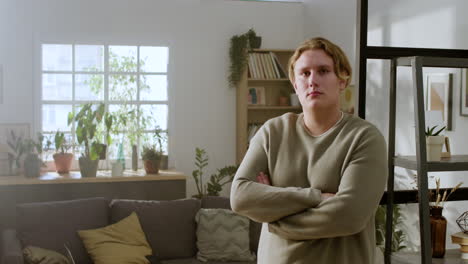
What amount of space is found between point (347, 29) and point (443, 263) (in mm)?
4368

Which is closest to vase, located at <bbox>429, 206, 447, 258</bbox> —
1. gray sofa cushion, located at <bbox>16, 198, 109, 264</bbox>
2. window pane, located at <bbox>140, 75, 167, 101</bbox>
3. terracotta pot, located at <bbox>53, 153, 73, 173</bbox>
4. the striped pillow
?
the striped pillow

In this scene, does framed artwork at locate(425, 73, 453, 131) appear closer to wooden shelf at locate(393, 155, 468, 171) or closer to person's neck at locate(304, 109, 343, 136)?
wooden shelf at locate(393, 155, 468, 171)

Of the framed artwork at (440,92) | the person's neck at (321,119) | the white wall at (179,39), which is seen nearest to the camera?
the person's neck at (321,119)

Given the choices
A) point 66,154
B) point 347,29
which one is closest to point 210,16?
point 347,29

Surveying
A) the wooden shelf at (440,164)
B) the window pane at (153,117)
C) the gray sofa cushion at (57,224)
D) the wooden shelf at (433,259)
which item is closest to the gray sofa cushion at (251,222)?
the gray sofa cushion at (57,224)

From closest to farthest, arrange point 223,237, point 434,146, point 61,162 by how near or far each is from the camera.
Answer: point 434,146 < point 223,237 < point 61,162

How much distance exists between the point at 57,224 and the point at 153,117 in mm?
2812

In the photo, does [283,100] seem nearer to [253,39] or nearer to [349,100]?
[253,39]

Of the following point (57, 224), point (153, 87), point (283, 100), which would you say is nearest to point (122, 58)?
point (153, 87)

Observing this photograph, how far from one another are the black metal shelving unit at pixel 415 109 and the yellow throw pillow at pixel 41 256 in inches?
103

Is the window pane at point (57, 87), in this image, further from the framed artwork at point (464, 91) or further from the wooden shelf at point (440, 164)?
the wooden shelf at point (440, 164)

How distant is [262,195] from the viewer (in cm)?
184

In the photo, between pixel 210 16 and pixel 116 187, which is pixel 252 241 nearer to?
pixel 116 187

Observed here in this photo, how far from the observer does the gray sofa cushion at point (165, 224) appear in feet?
15.8
